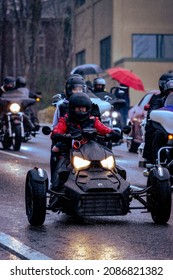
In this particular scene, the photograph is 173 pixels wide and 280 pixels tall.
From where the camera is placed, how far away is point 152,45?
51531mm

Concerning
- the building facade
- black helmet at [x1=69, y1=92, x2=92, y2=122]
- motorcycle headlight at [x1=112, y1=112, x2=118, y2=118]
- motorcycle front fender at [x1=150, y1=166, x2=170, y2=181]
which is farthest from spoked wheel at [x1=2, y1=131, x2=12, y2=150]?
the building facade

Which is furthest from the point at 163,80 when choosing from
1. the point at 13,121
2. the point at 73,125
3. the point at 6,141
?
the point at 6,141

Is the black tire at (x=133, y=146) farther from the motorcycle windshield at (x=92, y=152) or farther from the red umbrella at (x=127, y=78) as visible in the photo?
the motorcycle windshield at (x=92, y=152)

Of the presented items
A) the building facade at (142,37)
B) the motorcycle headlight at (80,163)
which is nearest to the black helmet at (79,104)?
the motorcycle headlight at (80,163)

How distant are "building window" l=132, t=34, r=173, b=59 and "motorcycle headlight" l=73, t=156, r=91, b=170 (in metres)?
39.4

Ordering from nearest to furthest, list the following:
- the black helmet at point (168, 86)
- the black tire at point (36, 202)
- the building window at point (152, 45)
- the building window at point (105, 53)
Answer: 1. the black tire at point (36, 202)
2. the black helmet at point (168, 86)
3. the building window at point (152, 45)
4. the building window at point (105, 53)

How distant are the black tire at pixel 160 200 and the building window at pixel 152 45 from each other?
129 feet

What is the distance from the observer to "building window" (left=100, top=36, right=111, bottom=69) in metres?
53.1

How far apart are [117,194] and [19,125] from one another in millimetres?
13303

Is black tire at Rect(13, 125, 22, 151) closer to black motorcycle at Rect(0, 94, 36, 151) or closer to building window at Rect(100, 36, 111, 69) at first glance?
black motorcycle at Rect(0, 94, 36, 151)

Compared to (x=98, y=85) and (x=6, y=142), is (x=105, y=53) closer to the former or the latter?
(x=6, y=142)

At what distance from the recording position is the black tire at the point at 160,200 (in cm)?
1184

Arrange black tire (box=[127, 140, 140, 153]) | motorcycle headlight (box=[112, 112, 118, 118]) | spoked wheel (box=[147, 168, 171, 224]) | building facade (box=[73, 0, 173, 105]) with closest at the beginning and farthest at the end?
spoked wheel (box=[147, 168, 171, 224]), black tire (box=[127, 140, 140, 153]), motorcycle headlight (box=[112, 112, 118, 118]), building facade (box=[73, 0, 173, 105])
